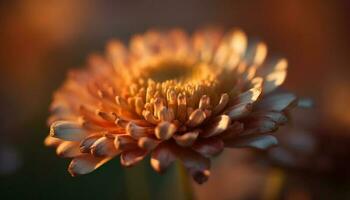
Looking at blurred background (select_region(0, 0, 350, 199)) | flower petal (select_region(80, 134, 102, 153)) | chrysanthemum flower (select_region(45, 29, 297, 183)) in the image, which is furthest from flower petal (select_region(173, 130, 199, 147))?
blurred background (select_region(0, 0, 350, 199))

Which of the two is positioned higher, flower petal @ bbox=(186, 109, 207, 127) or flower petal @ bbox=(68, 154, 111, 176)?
flower petal @ bbox=(186, 109, 207, 127)

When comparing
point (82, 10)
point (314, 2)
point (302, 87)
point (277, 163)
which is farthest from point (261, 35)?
point (277, 163)

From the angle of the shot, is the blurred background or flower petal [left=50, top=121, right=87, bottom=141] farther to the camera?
the blurred background

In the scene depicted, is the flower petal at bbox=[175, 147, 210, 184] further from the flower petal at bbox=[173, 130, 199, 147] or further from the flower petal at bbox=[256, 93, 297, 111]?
the flower petal at bbox=[256, 93, 297, 111]

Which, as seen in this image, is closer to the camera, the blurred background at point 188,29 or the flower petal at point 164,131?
the flower petal at point 164,131

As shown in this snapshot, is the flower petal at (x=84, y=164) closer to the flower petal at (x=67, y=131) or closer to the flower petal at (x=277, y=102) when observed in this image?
the flower petal at (x=67, y=131)

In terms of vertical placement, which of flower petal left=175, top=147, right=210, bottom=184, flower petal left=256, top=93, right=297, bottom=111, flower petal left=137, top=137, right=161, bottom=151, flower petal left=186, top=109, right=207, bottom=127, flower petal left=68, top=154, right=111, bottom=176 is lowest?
flower petal left=175, top=147, right=210, bottom=184

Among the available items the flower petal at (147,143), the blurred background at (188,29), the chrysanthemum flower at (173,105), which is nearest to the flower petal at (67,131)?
the chrysanthemum flower at (173,105)
